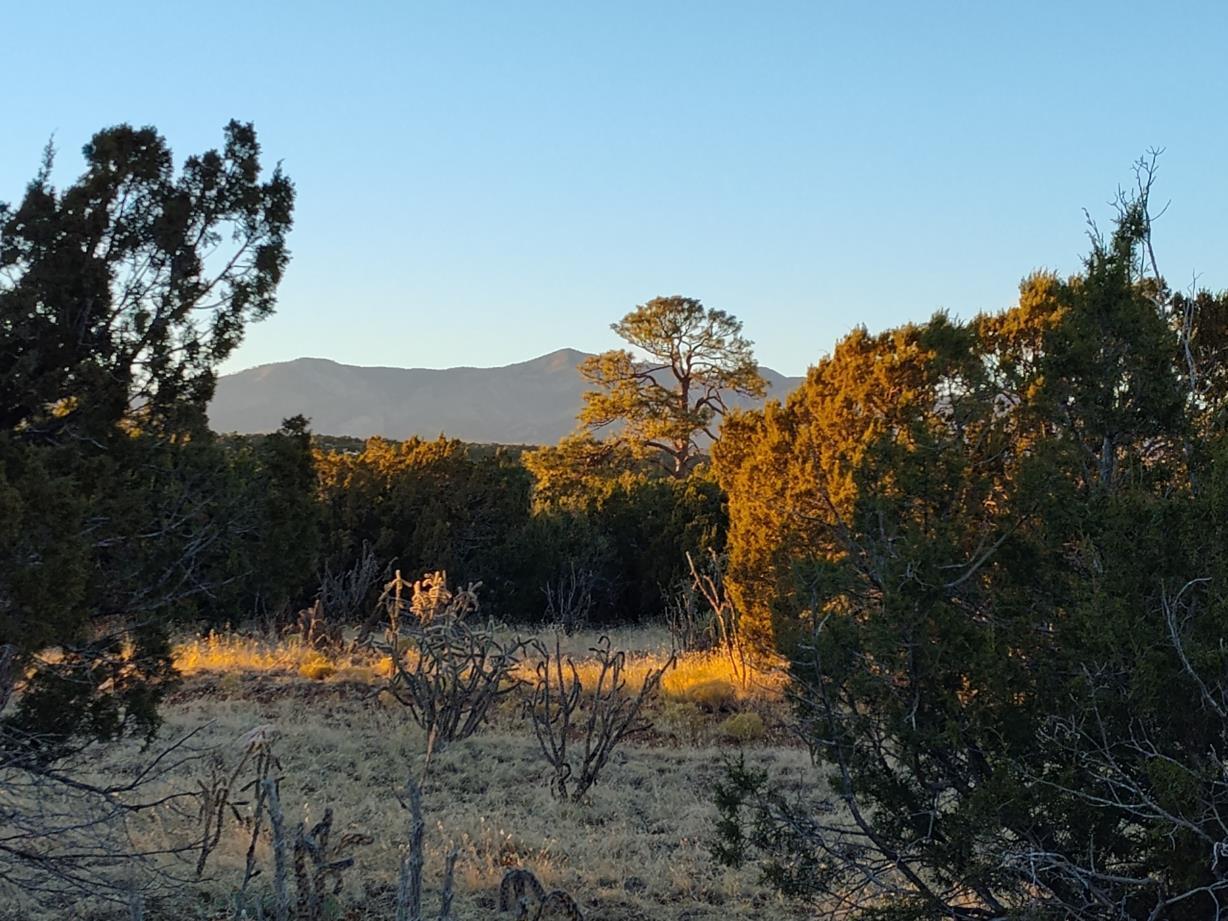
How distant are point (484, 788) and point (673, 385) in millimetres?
25567

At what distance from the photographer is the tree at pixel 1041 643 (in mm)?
2891

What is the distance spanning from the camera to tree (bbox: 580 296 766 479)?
2856cm

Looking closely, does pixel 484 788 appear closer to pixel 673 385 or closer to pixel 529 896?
pixel 529 896

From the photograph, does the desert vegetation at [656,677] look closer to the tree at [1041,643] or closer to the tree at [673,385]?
the tree at [1041,643]

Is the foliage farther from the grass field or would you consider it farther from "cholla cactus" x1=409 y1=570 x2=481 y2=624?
"cholla cactus" x1=409 y1=570 x2=481 y2=624

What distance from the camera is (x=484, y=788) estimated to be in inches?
263

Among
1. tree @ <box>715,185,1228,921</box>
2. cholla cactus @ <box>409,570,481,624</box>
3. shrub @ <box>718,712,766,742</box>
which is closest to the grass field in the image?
shrub @ <box>718,712,766,742</box>

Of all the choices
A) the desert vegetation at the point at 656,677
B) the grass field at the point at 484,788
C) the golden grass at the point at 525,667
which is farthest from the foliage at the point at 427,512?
the desert vegetation at the point at 656,677

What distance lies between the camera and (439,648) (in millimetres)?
7367

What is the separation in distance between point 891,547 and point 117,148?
377 cm

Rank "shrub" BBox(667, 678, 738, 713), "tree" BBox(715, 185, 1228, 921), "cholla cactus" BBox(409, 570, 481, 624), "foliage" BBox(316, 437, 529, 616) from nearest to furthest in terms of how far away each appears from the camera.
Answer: "tree" BBox(715, 185, 1228, 921) → "cholla cactus" BBox(409, 570, 481, 624) → "shrub" BBox(667, 678, 738, 713) → "foliage" BBox(316, 437, 529, 616)

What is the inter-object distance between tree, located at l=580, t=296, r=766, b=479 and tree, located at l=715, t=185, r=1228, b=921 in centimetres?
2423

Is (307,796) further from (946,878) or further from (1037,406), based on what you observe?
(1037,406)

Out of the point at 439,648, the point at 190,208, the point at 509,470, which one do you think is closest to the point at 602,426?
the point at 509,470
